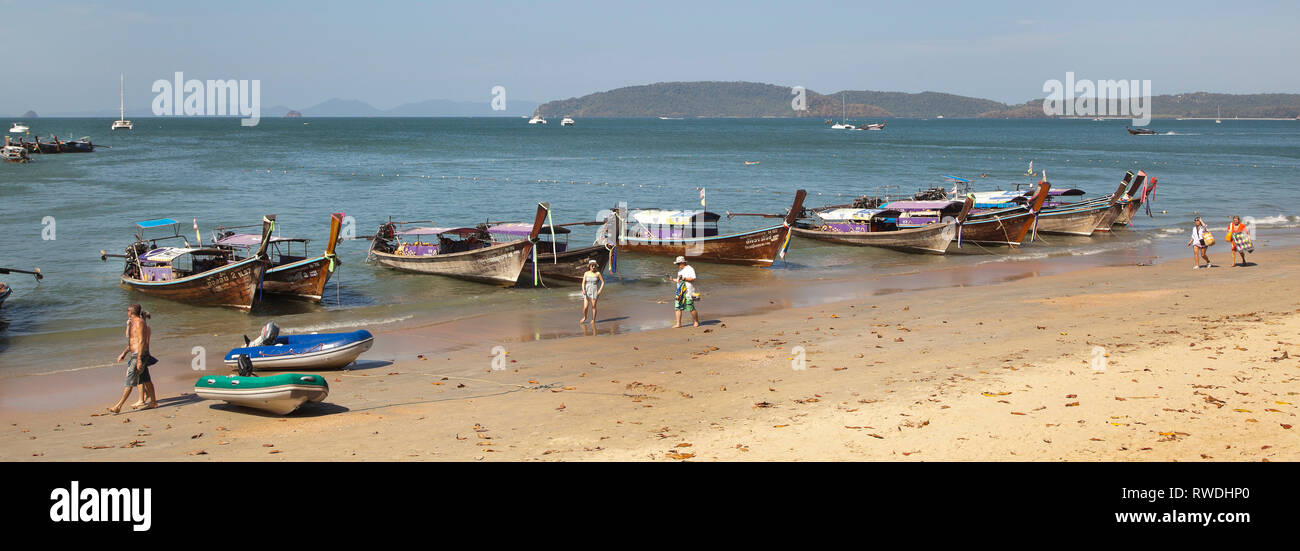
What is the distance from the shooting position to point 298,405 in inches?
494

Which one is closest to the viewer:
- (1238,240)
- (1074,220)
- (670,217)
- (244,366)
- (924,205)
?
(244,366)

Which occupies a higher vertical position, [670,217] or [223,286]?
[670,217]

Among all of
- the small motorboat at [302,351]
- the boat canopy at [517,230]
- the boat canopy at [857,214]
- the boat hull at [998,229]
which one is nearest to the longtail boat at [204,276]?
the boat canopy at [517,230]

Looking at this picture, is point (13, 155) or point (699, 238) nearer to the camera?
point (699, 238)

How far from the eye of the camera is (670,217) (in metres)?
31.4

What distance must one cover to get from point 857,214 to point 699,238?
7.52 m

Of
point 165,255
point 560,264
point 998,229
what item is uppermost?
point 998,229

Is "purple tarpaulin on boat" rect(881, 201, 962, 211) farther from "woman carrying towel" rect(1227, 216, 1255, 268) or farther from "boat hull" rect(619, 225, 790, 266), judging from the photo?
"woman carrying towel" rect(1227, 216, 1255, 268)

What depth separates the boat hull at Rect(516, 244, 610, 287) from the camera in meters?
26.2

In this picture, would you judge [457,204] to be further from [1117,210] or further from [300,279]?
[1117,210]

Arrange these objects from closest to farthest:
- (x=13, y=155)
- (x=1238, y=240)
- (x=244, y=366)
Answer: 1. (x=244, y=366)
2. (x=1238, y=240)
3. (x=13, y=155)

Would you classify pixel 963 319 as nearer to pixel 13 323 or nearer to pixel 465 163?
pixel 13 323

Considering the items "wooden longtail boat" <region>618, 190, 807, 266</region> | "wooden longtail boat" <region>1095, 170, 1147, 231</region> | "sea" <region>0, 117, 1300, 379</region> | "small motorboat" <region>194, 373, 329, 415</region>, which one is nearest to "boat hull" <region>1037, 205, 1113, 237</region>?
"wooden longtail boat" <region>1095, 170, 1147, 231</region>

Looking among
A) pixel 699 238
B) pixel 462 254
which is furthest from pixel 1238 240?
pixel 462 254
